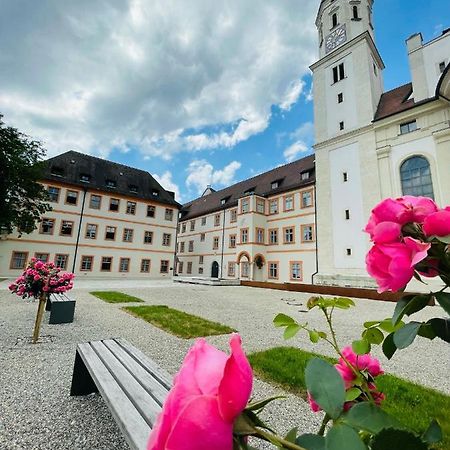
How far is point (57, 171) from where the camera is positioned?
26453mm

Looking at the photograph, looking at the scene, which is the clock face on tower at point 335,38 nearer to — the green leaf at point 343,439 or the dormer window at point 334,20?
the dormer window at point 334,20

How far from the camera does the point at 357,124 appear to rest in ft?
69.9

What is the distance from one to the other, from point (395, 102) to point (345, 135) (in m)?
4.12

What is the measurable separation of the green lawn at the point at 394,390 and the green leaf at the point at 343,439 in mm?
2533

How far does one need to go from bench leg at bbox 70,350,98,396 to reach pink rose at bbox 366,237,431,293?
391cm

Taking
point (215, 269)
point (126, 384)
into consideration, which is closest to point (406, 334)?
point (126, 384)

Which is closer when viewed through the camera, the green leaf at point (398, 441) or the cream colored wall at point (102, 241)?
the green leaf at point (398, 441)

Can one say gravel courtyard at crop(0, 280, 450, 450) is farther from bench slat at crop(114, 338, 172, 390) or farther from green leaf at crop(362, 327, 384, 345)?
green leaf at crop(362, 327, 384, 345)

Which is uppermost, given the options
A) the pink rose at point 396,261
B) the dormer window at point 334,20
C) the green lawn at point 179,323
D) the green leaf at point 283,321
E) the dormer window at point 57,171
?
the dormer window at point 334,20

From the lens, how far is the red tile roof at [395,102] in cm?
1939

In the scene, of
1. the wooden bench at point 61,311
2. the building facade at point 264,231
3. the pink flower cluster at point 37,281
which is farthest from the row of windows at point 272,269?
the pink flower cluster at point 37,281

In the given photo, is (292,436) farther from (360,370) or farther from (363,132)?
(363,132)

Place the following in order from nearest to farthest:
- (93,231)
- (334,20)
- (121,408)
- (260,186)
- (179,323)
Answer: (121,408), (179,323), (334,20), (93,231), (260,186)

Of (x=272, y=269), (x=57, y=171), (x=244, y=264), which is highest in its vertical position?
(x=57, y=171)
